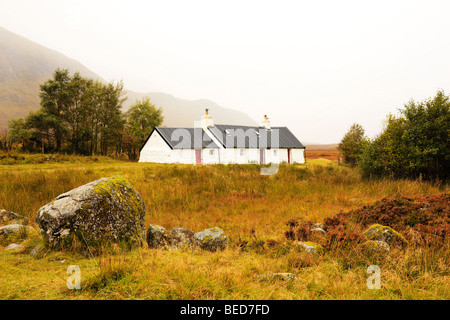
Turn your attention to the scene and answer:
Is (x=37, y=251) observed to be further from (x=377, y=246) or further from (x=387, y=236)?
(x=387, y=236)

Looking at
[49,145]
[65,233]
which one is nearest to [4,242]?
[65,233]

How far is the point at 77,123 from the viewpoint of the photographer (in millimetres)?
34594

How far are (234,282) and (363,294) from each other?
76.4 inches

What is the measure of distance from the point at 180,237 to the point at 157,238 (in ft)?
2.09

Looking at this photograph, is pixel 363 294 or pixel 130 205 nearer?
pixel 363 294

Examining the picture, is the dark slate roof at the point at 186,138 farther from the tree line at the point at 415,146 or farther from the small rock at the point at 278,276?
the small rock at the point at 278,276

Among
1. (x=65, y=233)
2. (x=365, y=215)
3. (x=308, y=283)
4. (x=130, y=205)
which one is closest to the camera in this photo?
(x=308, y=283)

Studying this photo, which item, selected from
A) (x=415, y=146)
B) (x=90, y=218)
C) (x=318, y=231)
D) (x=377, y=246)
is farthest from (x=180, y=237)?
(x=415, y=146)

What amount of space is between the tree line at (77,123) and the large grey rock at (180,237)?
26101 mm

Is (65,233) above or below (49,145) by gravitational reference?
below

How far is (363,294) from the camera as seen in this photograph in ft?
12.2

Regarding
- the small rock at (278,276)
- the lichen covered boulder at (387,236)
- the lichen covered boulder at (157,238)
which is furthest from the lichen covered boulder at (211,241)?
the lichen covered boulder at (387,236)

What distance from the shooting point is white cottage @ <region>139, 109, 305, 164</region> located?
29891 mm
